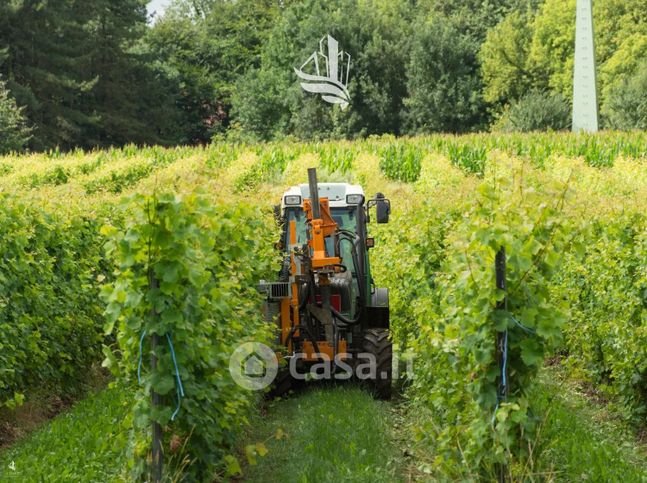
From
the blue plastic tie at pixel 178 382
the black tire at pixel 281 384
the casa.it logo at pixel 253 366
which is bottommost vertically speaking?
the black tire at pixel 281 384

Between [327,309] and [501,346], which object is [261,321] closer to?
[327,309]

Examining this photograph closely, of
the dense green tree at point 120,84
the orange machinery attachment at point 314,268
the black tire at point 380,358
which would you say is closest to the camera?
the orange machinery attachment at point 314,268

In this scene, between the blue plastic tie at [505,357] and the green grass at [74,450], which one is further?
the green grass at [74,450]


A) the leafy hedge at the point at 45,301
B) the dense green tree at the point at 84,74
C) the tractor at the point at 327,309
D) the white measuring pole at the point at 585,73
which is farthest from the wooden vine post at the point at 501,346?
the dense green tree at the point at 84,74

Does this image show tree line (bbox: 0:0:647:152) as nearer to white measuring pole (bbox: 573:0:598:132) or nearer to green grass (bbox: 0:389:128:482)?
white measuring pole (bbox: 573:0:598:132)

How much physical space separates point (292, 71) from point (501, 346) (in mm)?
62238

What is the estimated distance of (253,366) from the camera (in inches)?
361

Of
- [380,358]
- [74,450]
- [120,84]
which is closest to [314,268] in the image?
[380,358]

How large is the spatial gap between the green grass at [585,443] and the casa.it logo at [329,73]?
175ft

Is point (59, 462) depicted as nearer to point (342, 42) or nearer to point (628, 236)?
point (628, 236)

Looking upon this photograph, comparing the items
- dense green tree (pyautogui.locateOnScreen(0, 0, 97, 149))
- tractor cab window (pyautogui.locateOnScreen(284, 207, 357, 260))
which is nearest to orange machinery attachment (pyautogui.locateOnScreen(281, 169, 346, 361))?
tractor cab window (pyautogui.locateOnScreen(284, 207, 357, 260))

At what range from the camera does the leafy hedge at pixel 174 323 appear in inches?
253

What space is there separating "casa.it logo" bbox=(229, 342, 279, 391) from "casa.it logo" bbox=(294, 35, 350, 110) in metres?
53.5

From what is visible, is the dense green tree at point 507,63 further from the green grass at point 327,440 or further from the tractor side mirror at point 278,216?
the green grass at point 327,440
